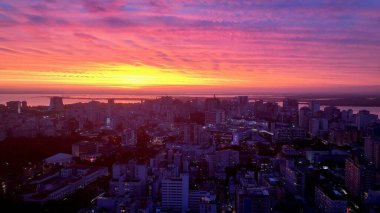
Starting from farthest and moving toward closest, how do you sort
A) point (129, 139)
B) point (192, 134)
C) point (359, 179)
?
1. point (192, 134)
2. point (129, 139)
3. point (359, 179)

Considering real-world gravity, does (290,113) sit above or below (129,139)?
above

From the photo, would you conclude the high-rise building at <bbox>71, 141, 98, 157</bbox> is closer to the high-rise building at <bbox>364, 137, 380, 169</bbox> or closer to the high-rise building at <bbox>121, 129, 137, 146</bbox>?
the high-rise building at <bbox>121, 129, 137, 146</bbox>

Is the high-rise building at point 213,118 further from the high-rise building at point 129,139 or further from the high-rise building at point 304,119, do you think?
the high-rise building at point 129,139

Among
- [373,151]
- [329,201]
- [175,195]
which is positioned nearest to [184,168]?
[175,195]

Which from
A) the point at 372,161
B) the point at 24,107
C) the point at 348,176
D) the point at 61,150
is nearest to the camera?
the point at 348,176

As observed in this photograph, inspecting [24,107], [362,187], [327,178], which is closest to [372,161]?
[327,178]

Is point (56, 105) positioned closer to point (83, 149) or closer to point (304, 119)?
point (83, 149)

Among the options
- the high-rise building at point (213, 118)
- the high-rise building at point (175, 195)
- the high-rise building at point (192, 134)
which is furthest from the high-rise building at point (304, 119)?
the high-rise building at point (175, 195)

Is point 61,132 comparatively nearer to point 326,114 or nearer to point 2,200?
point 2,200
